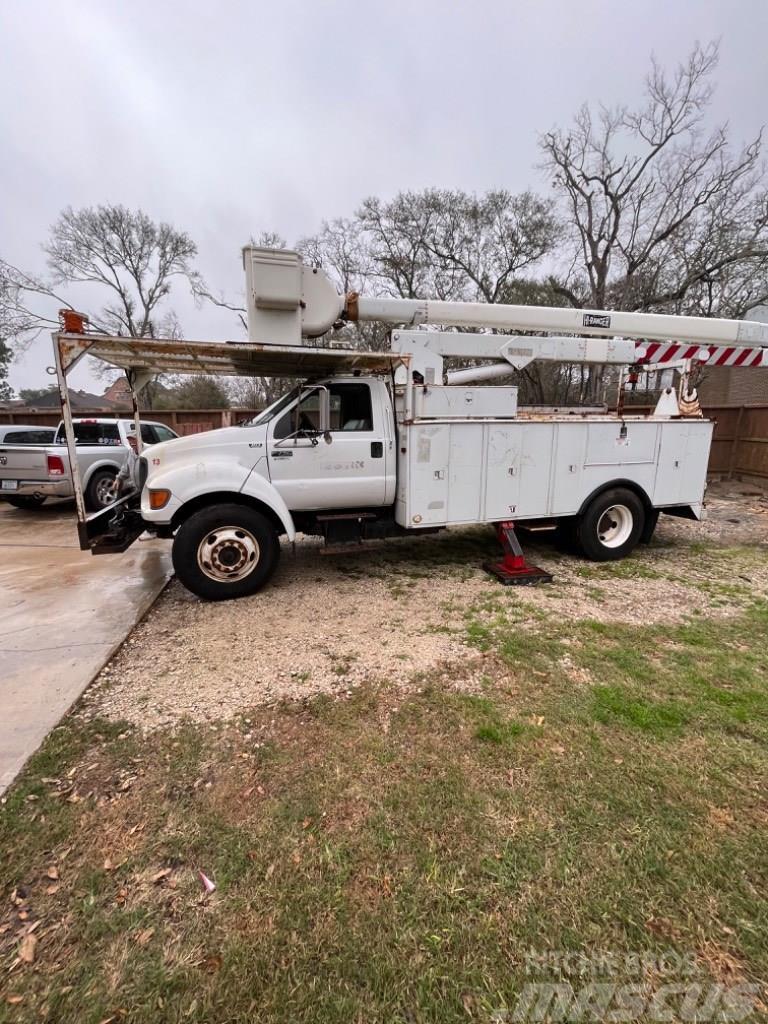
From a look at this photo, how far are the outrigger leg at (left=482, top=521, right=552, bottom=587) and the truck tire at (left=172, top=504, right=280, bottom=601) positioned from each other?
2.49 metres

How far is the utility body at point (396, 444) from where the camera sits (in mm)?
4578

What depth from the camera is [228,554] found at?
469cm

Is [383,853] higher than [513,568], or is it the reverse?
[513,568]

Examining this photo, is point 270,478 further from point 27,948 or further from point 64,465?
point 64,465

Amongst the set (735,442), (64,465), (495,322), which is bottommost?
(64,465)

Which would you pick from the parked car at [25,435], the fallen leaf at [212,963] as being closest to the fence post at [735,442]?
the fallen leaf at [212,963]

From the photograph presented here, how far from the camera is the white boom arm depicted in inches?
175

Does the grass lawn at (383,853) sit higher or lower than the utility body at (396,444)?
lower

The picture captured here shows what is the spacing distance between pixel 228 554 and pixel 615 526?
15.8 feet

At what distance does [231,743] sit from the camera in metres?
2.72

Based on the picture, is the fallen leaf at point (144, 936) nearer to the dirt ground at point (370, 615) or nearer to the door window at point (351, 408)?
the dirt ground at point (370, 615)

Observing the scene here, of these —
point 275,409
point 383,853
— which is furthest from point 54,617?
point 383,853

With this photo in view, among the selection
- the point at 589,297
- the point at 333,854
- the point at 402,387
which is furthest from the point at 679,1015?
the point at 589,297

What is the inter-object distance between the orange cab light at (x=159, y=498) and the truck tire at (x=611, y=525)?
4.68m
